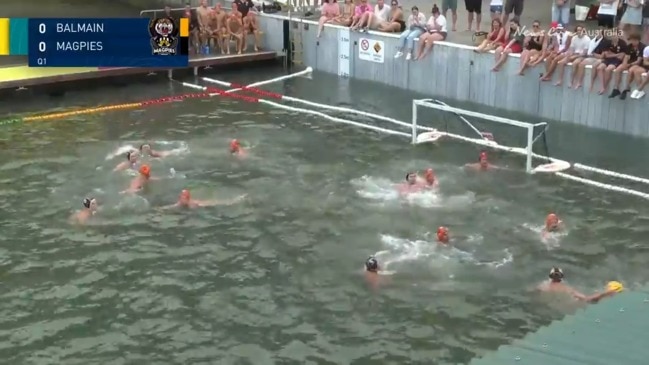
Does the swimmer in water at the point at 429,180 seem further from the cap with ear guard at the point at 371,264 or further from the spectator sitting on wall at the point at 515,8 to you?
the spectator sitting on wall at the point at 515,8

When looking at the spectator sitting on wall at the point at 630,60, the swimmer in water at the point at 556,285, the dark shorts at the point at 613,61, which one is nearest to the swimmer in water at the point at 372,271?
the swimmer in water at the point at 556,285

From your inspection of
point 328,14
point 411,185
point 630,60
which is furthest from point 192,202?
point 328,14

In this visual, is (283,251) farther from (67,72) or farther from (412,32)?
(67,72)

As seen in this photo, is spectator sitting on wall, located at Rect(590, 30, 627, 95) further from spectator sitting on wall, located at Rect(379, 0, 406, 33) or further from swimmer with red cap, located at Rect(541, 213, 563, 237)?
spectator sitting on wall, located at Rect(379, 0, 406, 33)

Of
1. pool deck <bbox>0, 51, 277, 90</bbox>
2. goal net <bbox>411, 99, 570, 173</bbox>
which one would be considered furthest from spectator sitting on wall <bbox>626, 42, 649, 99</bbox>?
pool deck <bbox>0, 51, 277, 90</bbox>

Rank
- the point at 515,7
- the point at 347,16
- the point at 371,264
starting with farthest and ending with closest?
1. the point at 347,16
2. the point at 515,7
3. the point at 371,264

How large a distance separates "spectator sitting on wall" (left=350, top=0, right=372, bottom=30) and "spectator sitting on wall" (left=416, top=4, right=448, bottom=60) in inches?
100

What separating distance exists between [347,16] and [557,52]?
9.12 metres

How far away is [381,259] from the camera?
16047 millimetres

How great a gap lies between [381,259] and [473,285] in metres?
1.76

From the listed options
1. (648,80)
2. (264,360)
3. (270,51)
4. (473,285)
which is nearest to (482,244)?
(473,285)

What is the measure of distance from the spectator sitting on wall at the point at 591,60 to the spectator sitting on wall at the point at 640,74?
3.84 feet

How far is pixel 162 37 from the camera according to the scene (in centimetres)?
3136

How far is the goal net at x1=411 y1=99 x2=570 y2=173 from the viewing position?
21.2 meters
